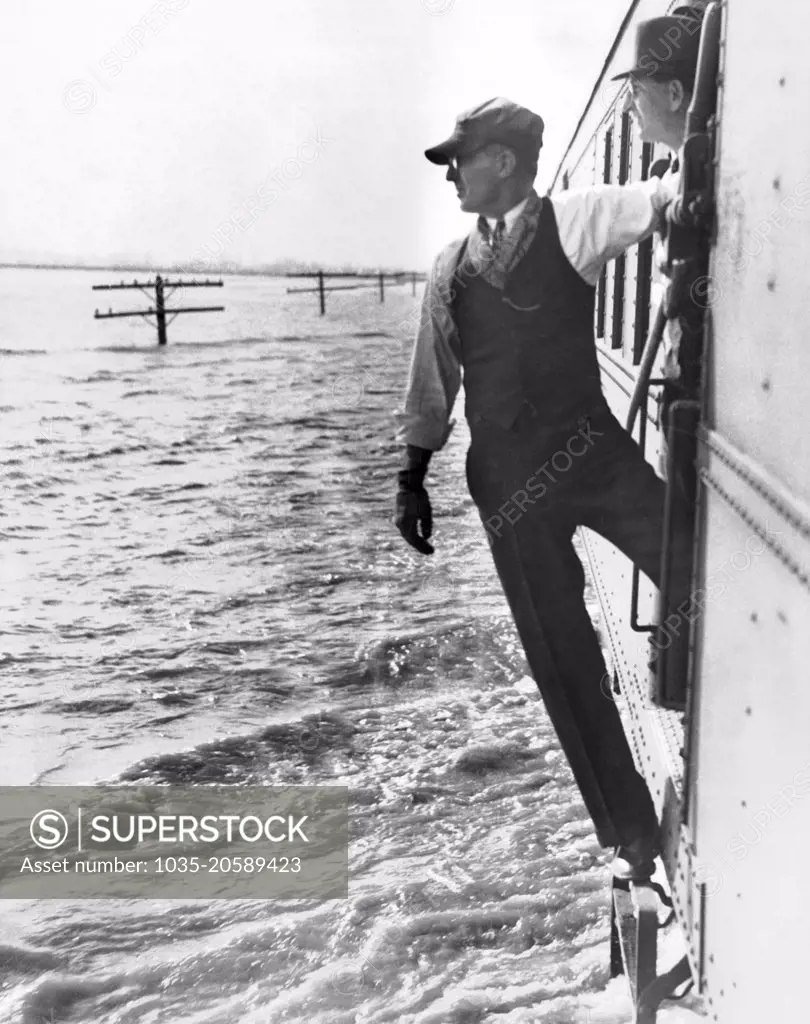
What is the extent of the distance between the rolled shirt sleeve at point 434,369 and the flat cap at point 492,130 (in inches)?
9.0

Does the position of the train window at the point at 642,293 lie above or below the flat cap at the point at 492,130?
below

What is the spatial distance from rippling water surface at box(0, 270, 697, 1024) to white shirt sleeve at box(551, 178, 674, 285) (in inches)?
80.5

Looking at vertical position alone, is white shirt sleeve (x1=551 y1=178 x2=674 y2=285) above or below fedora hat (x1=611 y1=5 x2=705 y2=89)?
below

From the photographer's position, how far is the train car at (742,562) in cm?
142

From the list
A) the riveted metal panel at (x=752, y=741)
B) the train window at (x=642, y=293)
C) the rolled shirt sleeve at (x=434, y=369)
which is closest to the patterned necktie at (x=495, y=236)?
the rolled shirt sleeve at (x=434, y=369)

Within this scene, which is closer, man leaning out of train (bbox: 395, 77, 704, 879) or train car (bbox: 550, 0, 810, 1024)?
train car (bbox: 550, 0, 810, 1024)

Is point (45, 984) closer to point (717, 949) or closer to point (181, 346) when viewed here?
point (717, 949)

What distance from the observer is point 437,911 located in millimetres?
4164

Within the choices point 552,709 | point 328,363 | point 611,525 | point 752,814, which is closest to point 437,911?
point 552,709

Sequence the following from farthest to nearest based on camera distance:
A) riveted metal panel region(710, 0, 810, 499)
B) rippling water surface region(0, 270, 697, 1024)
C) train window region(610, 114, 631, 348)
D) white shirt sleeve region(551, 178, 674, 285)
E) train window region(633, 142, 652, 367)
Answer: rippling water surface region(0, 270, 697, 1024), train window region(610, 114, 631, 348), train window region(633, 142, 652, 367), white shirt sleeve region(551, 178, 674, 285), riveted metal panel region(710, 0, 810, 499)

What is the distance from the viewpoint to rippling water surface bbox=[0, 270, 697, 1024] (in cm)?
379

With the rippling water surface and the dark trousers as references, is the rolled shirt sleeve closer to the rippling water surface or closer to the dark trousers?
the dark trousers

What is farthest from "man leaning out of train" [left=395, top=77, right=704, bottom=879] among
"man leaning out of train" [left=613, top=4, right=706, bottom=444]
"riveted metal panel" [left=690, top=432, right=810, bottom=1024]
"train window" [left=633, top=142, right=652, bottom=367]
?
"train window" [left=633, top=142, right=652, bottom=367]

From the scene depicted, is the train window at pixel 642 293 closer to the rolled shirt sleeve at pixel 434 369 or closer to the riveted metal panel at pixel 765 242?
the rolled shirt sleeve at pixel 434 369
